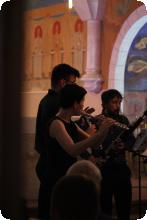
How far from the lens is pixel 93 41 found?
7.07 m

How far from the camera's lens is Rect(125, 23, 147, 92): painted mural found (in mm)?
6762

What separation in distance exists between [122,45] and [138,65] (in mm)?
337

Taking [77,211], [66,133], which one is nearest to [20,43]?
[77,211]

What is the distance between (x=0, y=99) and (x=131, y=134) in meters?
2.41

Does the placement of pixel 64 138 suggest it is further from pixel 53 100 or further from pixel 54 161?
pixel 53 100

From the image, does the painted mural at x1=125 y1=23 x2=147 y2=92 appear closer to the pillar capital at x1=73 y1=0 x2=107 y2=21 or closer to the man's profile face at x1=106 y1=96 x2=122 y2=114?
the pillar capital at x1=73 y1=0 x2=107 y2=21

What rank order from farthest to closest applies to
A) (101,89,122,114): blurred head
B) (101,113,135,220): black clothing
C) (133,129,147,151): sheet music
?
(101,89,122,114): blurred head
(101,113,135,220): black clothing
(133,129,147,151): sheet music

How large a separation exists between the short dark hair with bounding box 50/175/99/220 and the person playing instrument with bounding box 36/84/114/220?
4.04 feet

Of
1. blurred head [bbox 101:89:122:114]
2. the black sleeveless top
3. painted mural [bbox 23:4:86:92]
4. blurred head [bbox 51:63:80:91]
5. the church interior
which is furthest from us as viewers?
painted mural [bbox 23:4:86:92]

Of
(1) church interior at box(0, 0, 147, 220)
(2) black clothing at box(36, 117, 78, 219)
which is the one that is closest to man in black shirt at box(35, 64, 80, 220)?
(2) black clothing at box(36, 117, 78, 219)

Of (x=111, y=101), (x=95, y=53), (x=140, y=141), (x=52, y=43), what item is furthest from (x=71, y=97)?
(x=52, y=43)

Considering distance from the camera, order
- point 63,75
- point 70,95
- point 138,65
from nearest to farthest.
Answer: point 70,95 → point 63,75 → point 138,65

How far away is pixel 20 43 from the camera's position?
97cm

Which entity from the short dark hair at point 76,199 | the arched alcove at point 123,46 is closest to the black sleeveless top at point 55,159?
the short dark hair at point 76,199
